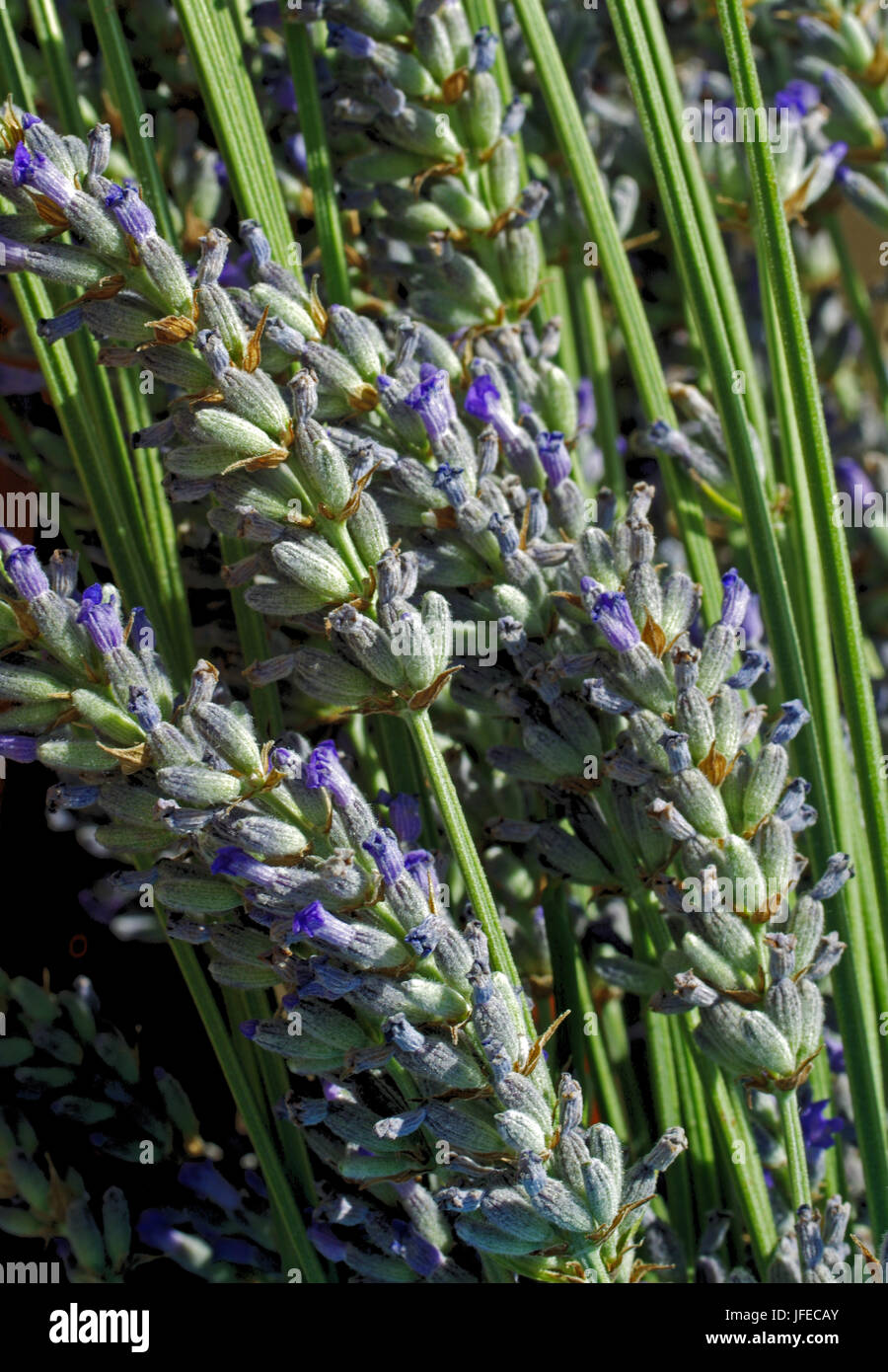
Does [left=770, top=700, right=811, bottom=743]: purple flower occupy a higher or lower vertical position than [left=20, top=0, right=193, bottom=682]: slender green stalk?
lower

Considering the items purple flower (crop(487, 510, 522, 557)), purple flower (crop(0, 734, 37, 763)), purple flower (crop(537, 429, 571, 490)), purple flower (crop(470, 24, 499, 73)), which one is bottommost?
purple flower (crop(0, 734, 37, 763))

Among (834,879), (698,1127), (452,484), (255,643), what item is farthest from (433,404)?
(698,1127)

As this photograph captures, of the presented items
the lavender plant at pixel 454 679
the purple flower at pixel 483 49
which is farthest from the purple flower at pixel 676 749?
the purple flower at pixel 483 49

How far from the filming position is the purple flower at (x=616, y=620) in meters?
0.46

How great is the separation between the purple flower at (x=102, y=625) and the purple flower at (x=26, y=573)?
0.05 feet

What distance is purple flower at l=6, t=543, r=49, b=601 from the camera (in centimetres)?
43

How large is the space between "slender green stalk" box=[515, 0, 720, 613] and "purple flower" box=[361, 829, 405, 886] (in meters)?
0.26

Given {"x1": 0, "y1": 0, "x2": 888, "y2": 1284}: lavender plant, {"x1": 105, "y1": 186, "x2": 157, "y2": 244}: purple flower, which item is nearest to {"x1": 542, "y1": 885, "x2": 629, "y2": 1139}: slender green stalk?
{"x1": 0, "y1": 0, "x2": 888, "y2": 1284}: lavender plant

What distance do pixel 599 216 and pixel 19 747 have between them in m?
0.36

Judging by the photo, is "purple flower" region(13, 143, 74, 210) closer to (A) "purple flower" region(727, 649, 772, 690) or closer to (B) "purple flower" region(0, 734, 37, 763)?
(B) "purple flower" region(0, 734, 37, 763)

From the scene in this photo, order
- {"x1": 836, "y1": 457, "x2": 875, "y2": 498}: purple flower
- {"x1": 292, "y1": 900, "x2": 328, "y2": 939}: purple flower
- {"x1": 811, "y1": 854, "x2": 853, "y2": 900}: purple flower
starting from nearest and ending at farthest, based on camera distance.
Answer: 1. {"x1": 292, "y1": 900, "x2": 328, "y2": 939}: purple flower
2. {"x1": 811, "y1": 854, "x2": 853, "y2": 900}: purple flower
3. {"x1": 836, "y1": 457, "x2": 875, "y2": 498}: purple flower
